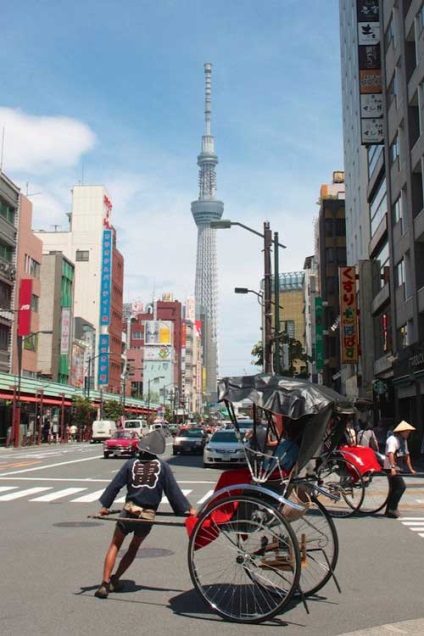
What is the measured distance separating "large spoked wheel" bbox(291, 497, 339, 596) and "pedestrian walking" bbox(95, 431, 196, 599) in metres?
1.27

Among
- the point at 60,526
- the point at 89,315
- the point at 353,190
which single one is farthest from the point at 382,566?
the point at 89,315

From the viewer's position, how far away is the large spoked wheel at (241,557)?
6414 mm

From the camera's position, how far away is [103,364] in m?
110

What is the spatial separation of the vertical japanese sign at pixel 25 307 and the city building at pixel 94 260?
46.6 metres

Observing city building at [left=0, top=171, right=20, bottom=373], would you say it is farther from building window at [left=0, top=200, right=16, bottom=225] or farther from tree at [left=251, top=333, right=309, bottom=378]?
tree at [left=251, top=333, right=309, bottom=378]

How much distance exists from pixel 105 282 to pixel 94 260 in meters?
4.51

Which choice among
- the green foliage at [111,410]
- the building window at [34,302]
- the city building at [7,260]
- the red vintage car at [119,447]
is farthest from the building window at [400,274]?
the green foliage at [111,410]

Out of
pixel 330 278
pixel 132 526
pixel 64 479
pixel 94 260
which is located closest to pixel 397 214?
pixel 64 479

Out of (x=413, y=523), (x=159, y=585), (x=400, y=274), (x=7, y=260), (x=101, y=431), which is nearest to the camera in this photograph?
(x=159, y=585)

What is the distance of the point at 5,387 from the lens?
172 ft

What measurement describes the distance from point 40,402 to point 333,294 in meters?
31.6

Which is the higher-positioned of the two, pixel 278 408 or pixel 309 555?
pixel 278 408

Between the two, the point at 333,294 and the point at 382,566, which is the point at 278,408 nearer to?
the point at 382,566

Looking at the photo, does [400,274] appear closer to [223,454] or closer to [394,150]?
[394,150]
